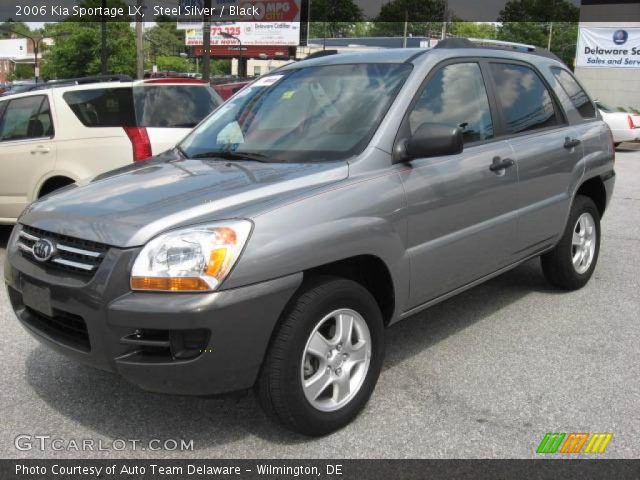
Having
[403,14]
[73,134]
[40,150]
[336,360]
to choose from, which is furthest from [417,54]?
[403,14]

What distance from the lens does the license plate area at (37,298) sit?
2996 millimetres

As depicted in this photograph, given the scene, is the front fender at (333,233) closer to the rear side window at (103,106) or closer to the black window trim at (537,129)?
the black window trim at (537,129)

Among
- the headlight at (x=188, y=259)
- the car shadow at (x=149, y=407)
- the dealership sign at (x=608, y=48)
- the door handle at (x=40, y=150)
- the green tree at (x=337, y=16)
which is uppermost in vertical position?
the green tree at (x=337, y=16)

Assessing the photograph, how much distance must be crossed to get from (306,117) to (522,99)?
1.71 meters

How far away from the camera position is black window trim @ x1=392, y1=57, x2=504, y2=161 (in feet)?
11.8

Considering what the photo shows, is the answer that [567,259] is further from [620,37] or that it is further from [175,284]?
[620,37]

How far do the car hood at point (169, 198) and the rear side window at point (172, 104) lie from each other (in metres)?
3.56

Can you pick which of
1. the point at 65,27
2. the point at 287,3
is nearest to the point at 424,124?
the point at 287,3

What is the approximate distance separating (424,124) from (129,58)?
6083cm

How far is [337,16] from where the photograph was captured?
10938cm

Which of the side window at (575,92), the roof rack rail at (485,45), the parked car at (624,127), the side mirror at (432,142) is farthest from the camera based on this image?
the parked car at (624,127)

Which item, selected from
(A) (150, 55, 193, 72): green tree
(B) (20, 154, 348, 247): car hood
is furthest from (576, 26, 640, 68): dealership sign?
(A) (150, 55, 193, 72): green tree

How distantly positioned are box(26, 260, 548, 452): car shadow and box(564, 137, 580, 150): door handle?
66.1 inches

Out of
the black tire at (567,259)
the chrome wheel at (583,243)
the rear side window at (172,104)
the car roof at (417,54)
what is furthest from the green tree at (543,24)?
the car roof at (417,54)
